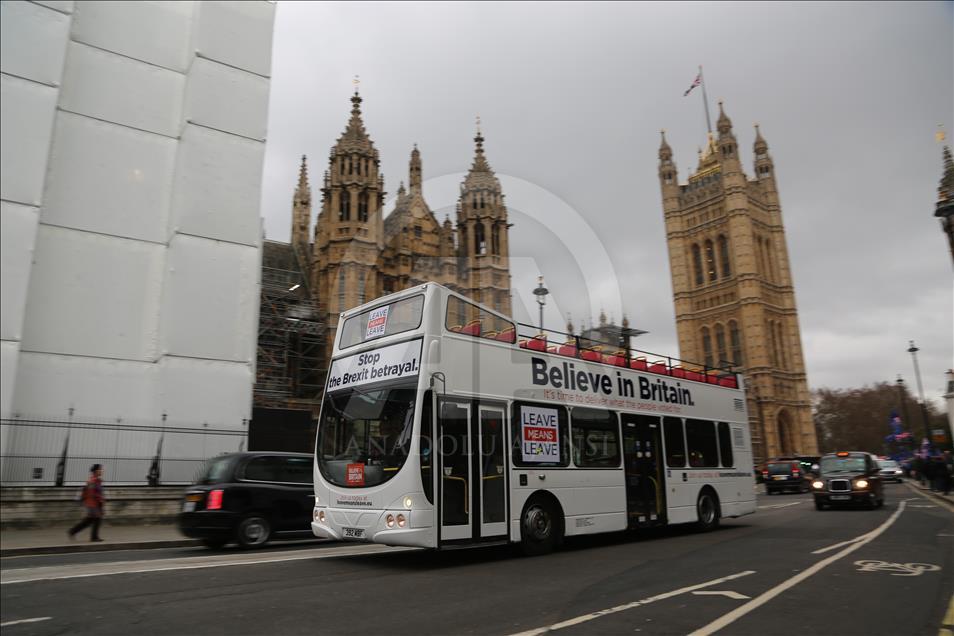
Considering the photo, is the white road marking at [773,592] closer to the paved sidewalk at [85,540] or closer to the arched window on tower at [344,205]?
the paved sidewalk at [85,540]

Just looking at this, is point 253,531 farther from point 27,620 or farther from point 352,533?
point 27,620

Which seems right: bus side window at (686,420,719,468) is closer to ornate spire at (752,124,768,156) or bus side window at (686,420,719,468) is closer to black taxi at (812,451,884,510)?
black taxi at (812,451,884,510)

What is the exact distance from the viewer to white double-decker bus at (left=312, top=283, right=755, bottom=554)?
8.44m

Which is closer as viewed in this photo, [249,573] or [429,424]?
[249,573]

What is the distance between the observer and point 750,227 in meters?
86.0

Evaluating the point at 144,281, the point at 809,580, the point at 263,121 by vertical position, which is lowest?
the point at 809,580

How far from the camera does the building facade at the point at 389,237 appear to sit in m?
48.2

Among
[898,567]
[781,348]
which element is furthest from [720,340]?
[898,567]

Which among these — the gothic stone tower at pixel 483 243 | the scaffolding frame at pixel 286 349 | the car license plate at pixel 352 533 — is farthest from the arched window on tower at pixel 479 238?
the car license plate at pixel 352 533

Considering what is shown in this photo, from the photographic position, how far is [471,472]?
8867mm

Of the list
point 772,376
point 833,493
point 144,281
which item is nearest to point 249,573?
point 144,281

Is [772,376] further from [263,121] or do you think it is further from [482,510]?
[482,510]

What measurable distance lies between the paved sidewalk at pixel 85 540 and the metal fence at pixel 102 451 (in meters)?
2.44

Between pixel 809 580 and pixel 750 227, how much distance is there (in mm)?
87572
